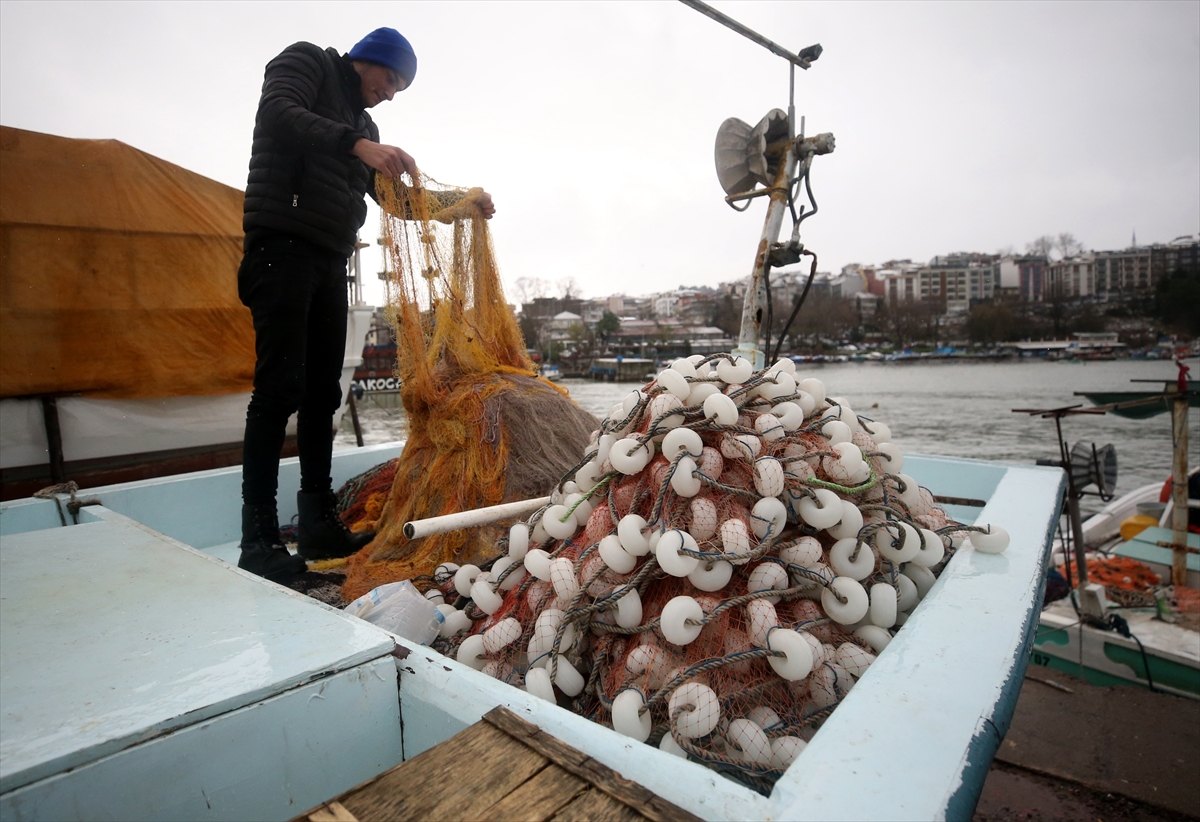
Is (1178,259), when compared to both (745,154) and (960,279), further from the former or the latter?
(960,279)

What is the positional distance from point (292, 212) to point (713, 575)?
196cm

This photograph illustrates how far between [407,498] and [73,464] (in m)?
3.63

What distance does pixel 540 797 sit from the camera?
2.74 ft

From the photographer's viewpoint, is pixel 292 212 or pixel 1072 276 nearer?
pixel 292 212

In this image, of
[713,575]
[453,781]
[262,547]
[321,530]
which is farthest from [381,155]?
[453,781]

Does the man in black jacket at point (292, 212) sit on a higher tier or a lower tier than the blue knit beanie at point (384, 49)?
lower

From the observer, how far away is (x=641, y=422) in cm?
198

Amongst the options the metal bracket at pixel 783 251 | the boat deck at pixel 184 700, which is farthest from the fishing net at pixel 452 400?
the metal bracket at pixel 783 251

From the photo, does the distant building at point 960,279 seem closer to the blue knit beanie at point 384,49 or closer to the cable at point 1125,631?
the cable at point 1125,631

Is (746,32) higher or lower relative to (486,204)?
higher

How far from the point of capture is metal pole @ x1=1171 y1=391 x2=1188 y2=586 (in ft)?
21.0

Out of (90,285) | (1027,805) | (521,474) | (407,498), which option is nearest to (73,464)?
(90,285)

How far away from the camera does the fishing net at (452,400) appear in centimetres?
280

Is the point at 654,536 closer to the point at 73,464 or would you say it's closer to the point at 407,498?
the point at 407,498
